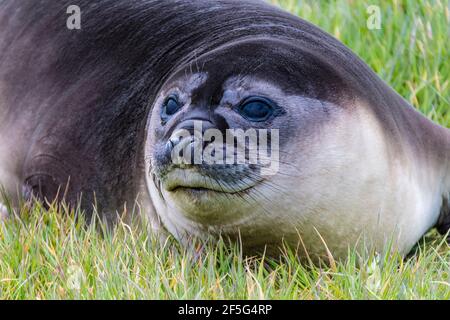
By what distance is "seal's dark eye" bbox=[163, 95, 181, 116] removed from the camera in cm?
392

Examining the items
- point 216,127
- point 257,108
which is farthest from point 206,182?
point 257,108

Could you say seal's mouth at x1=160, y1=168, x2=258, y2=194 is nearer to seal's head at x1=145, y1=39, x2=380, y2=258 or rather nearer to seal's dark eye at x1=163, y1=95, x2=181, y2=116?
seal's head at x1=145, y1=39, x2=380, y2=258

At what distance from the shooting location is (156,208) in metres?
4.15

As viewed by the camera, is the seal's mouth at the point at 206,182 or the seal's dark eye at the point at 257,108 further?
the seal's dark eye at the point at 257,108

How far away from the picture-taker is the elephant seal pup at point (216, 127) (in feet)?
12.4

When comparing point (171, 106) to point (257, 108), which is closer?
point (257, 108)

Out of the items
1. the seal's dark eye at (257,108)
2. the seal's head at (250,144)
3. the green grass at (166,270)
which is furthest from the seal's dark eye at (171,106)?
the green grass at (166,270)

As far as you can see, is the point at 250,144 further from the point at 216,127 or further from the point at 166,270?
the point at 166,270

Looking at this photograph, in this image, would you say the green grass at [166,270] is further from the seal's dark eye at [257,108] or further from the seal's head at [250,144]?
the seal's dark eye at [257,108]

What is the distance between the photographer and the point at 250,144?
147 inches

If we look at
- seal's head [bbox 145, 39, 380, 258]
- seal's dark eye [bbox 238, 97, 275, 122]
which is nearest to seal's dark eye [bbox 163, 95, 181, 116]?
seal's head [bbox 145, 39, 380, 258]

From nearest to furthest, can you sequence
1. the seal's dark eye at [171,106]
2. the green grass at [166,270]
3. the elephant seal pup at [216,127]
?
1. the green grass at [166,270]
2. the elephant seal pup at [216,127]
3. the seal's dark eye at [171,106]

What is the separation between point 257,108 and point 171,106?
334 millimetres
